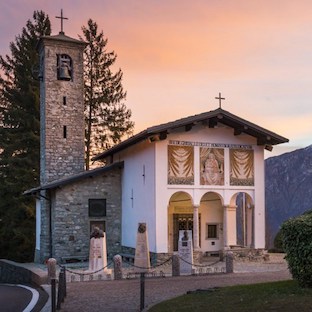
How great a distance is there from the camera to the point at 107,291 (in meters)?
14.0

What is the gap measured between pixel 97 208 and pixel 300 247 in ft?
50.9

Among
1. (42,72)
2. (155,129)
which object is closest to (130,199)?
(155,129)

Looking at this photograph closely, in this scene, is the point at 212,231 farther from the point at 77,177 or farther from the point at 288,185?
the point at 288,185

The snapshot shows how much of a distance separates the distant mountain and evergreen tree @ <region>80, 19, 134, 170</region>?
63.6 metres

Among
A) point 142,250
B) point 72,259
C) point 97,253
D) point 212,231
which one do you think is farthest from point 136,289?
point 212,231

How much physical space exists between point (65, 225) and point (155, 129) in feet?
22.7

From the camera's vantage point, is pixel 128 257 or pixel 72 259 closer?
pixel 128 257

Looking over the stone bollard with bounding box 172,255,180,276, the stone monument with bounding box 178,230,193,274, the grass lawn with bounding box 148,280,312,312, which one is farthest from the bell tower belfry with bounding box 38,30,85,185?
the grass lawn with bounding box 148,280,312,312

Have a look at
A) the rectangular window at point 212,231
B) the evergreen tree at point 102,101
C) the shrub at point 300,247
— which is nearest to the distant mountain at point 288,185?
the evergreen tree at point 102,101

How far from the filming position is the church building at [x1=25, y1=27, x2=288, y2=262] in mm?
21719

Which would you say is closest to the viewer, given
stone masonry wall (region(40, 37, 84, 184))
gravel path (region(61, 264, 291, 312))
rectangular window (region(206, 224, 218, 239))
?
gravel path (region(61, 264, 291, 312))

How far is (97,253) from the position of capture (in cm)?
1817

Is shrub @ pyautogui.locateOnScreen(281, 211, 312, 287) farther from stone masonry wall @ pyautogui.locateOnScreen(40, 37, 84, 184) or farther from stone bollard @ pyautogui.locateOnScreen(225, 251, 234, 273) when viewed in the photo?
stone masonry wall @ pyautogui.locateOnScreen(40, 37, 84, 184)

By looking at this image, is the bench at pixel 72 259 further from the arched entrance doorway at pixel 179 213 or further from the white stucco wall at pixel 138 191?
the arched entrance doorway at pixel 179 213
